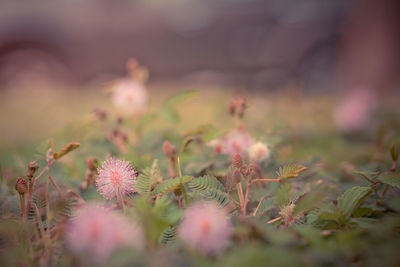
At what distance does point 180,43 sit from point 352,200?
6.74m

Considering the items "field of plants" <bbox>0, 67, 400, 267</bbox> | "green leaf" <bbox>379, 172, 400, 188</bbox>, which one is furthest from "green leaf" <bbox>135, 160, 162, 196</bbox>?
"green leaf" <bbox>379, 172, 400, 188</bbox>

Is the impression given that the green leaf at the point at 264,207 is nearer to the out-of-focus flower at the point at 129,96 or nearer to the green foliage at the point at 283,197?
the green foliage at the point at 283,197

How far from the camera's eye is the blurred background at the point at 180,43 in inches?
256

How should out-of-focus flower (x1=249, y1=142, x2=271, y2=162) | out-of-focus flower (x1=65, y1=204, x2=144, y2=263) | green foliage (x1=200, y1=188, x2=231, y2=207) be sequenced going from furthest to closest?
out-of-focus flower (x1=249, y1=142, x2=271, y2=162), green foliage (x1=200, y1=188, x2=231, y2=207), out-of-focus flower (x1=65, y1=204, x2=144, y2=263)

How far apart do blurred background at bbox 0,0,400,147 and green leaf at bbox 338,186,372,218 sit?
16.4ft

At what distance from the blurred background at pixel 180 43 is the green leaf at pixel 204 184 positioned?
16.1ft

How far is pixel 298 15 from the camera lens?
669 centimetres

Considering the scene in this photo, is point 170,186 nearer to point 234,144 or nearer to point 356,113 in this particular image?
point 234,144

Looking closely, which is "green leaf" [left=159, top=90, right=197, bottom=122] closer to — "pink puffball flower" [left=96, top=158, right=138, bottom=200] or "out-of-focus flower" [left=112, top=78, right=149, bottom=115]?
"out-of-focus flower" [left=112, top=78, right=149, bottom=115]

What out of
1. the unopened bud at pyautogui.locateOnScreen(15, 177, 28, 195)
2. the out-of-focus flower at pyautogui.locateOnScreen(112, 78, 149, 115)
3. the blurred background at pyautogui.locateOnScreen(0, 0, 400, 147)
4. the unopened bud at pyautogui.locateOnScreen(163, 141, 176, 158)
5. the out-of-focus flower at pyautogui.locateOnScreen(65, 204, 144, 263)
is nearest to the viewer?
the out-of-focus flower at pyautogui.locateOnScreen(65, 204, 144, 263)

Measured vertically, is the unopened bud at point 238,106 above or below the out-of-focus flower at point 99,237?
above

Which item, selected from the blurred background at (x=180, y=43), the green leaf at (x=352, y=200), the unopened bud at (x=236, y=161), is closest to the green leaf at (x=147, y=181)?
the unopened bud at (x=236, y=161)

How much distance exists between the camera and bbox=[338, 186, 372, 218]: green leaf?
850 millimetres

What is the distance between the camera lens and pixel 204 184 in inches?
37.5
